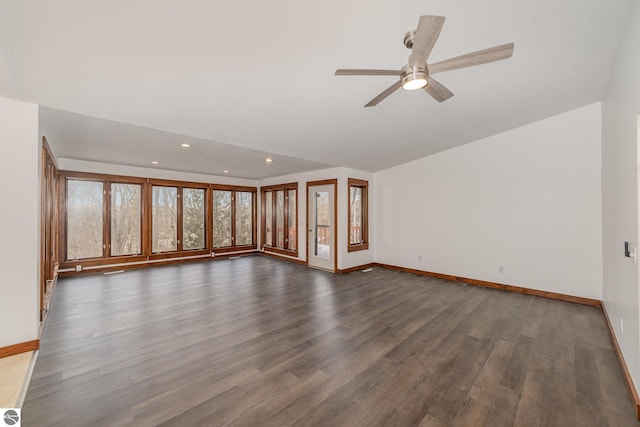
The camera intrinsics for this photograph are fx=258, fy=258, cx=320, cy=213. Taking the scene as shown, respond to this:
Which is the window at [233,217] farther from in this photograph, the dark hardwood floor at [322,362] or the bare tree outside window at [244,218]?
the dark hardwood floor at [322,362]

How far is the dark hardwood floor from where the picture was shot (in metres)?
1.82

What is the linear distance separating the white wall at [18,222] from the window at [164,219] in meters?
4.01

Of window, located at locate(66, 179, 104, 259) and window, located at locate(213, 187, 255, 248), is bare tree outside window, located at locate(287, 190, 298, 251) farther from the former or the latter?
window, located at locate(66, 179, 104, 259)

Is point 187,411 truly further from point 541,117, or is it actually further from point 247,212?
point 247,212

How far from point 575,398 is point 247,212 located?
26.1ft

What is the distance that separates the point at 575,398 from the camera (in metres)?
1.99

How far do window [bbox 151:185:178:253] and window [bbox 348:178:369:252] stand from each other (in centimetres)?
465

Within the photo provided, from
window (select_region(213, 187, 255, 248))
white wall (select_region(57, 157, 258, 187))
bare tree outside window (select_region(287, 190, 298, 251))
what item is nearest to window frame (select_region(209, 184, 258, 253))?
window (select_region(213, 187, 255, 248))

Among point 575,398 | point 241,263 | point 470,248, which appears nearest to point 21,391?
point 575,398

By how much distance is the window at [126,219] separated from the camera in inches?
236

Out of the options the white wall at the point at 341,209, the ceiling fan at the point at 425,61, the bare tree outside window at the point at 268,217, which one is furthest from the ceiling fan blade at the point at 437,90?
the bare tree outside window at the point at 268,217

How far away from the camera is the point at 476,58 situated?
5.96 feet

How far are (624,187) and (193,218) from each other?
802 cm

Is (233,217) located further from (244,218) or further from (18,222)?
(18,222)
